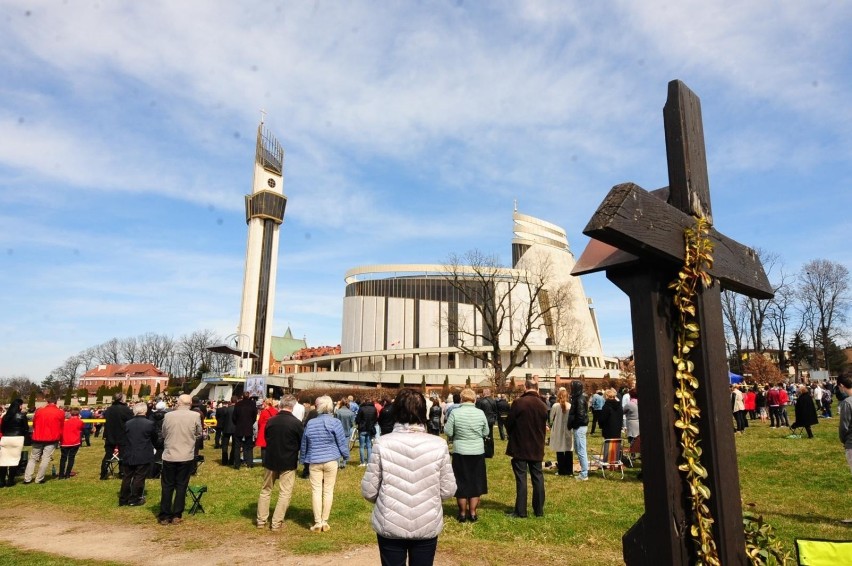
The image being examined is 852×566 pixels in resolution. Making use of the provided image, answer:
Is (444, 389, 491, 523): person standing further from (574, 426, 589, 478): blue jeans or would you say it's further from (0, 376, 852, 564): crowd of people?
(574, 426, 589, 478): blue jeans

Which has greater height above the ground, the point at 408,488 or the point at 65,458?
the point at 408,488

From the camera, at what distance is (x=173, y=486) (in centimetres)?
803

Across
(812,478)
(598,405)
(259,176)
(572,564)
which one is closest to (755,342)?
(598,405)

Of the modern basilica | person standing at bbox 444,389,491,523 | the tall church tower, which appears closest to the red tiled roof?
the modern basilica

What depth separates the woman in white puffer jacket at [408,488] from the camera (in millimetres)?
3559

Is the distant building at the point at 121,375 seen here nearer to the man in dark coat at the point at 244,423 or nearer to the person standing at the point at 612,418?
the man in dark coat at the point at 244,423

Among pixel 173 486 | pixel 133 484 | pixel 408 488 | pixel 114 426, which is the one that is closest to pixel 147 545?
pixel 173 486

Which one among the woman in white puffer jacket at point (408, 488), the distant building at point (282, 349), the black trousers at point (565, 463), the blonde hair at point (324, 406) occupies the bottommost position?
the black trousers at point (565, 463)

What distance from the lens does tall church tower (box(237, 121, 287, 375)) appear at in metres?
65.4

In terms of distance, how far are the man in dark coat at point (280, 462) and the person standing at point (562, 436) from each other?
4.99 meters

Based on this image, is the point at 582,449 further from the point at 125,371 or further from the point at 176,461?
the point at 125,371

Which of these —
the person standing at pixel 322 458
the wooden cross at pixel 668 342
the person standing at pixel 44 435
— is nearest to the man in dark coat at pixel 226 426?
the person standing at pixel 44 435

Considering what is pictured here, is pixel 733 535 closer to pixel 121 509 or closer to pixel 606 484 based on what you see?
pixel 606 484

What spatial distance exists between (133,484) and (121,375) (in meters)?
95.2
